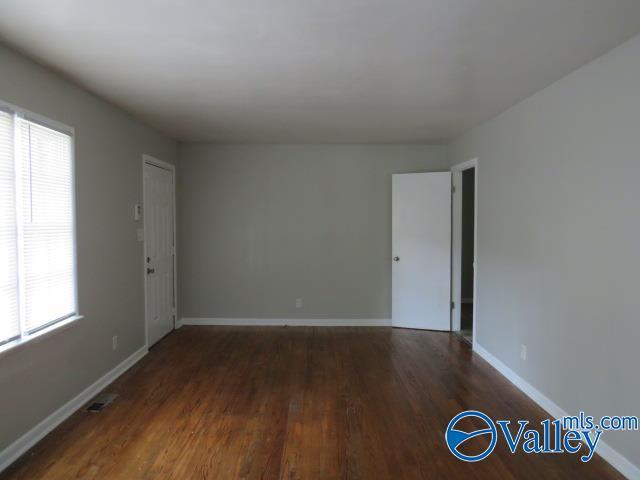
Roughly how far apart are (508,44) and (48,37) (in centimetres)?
259

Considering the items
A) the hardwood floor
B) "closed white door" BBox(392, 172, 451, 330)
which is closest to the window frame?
the hardwood floor

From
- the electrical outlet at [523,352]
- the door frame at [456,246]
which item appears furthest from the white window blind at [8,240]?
the door frame at [456,246]

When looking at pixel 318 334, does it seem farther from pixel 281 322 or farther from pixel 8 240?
pixel 8 240

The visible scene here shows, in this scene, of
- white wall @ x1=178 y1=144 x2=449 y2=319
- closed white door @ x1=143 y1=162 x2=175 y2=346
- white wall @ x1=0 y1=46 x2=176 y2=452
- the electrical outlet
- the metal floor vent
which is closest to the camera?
white wall @ x1=0 y1=46 x2=176 y2=452

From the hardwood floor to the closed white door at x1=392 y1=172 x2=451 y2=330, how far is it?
0.71 metres

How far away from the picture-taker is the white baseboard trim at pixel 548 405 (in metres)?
2.09

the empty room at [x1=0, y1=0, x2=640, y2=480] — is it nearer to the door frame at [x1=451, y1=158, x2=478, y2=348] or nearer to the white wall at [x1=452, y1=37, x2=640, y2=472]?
the white wall at [x1=452, y1=37, x2=640, y2=472]

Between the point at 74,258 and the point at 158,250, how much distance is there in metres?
1.60

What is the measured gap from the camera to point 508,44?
215cm

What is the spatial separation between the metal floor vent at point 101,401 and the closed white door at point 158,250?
3.67 ft

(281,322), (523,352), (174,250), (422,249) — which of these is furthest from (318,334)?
(523,352)

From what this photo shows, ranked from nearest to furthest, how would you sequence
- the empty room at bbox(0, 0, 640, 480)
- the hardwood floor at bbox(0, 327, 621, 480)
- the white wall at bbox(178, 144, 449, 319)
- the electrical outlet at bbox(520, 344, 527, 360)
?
the empty room at bbox(0, 0, 640, 480)
the hardwood floor at bbox(0, 327, 621, 480)
the electrical outlet at bbox(520, 344, 527, 360)
the white wall at bbox(178, 144, 449, 319)

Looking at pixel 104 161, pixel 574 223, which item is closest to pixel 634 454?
pixel 574 223

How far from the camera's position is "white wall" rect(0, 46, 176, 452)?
2273mm
